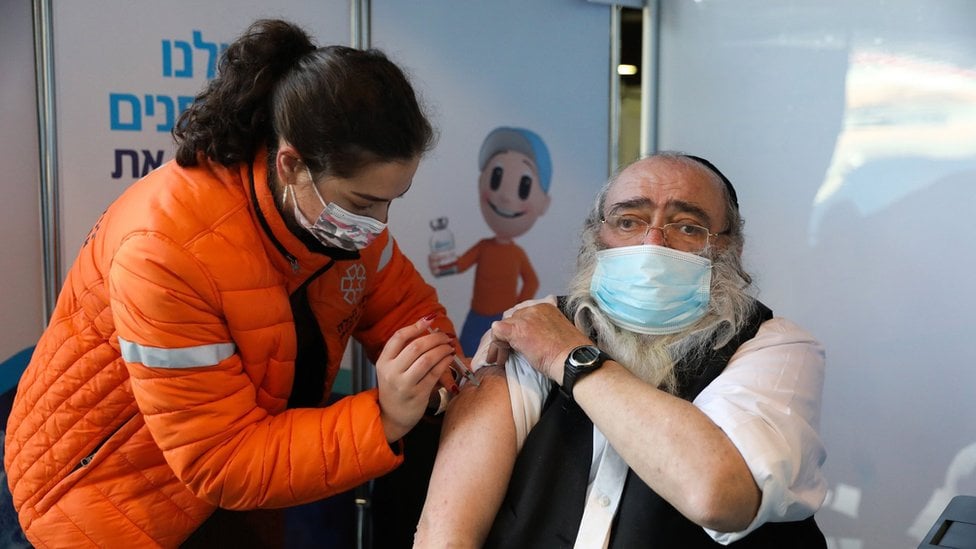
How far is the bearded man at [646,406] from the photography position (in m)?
1.49

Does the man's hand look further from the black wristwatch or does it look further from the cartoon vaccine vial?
the cartoon vaccine vial

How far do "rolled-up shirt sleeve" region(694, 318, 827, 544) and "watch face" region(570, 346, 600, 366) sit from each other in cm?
21

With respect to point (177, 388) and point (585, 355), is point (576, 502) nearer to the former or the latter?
point (585, 355)

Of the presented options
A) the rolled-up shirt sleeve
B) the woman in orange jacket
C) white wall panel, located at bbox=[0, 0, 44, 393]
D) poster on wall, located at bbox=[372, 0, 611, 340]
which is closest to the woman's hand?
the woman in orange jacket

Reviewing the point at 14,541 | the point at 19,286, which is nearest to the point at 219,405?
the point at 14,541

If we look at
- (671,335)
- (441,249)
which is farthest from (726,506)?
(441,249)

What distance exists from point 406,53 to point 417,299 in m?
1.01

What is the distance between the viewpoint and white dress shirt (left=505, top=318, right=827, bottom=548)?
1.47m

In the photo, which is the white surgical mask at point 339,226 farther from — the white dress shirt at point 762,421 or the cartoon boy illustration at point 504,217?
the cartoon boy illustration at point 504,217

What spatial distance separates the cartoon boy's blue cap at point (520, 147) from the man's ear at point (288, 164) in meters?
1.40

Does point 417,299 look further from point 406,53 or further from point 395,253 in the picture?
point 406,53

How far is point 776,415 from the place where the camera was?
155cm

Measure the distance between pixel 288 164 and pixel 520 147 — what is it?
1.53m

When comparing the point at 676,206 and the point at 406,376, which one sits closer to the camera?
the point at 406,376
